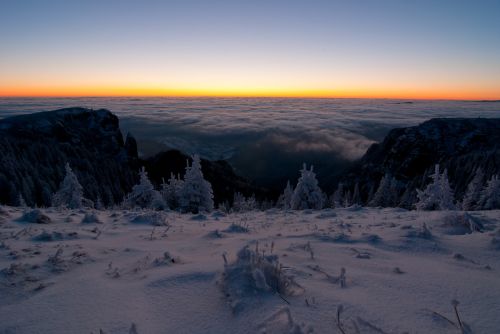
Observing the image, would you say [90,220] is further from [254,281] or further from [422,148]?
[422,148]

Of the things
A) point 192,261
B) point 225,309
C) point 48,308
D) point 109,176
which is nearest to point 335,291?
point 225,309

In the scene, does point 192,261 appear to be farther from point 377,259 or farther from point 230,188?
point 230,188

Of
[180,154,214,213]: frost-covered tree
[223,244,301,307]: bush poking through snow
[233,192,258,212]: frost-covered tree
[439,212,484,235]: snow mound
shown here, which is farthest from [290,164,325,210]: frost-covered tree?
[223,244,301,307]: bush poking through snow

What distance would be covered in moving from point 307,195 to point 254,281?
32667 millimetres

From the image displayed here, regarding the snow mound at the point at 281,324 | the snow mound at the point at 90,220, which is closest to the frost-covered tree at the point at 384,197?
the snow mound at the point at 90,220

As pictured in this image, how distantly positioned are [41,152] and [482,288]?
121m

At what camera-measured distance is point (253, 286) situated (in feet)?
11.6

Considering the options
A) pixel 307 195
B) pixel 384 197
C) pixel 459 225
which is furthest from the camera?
pixel 384 197

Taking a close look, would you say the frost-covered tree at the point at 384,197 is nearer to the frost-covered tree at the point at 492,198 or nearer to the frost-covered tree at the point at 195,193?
the frost-covered tree at the point at 492,198

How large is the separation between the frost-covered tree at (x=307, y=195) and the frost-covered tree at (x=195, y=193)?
9.66m

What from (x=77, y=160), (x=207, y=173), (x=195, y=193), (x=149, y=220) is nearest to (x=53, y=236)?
(x=149, y=220)

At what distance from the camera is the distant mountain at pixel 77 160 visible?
261 ft

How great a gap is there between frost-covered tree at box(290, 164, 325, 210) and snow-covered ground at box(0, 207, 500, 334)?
92.5ft

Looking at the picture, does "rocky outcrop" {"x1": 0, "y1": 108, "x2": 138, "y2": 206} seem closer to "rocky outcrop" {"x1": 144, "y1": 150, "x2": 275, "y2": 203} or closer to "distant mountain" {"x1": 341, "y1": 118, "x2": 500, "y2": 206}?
"rocky outcrop" {"x1": 144, "y1": 150, "x2": 275, "y2": 203}
